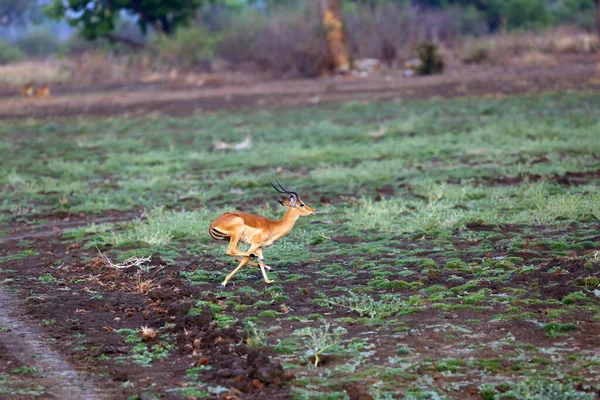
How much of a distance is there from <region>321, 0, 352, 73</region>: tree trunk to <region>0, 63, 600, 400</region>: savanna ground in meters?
16.9

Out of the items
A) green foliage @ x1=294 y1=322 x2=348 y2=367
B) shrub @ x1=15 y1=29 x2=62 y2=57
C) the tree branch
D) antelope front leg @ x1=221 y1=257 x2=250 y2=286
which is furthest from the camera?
shrub @ x1=15 y1=29 x2=62 y2=57

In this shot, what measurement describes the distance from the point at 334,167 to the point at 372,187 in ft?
7.02

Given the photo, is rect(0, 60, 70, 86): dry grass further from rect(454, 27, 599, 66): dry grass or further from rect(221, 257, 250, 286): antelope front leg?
rect(221, 257, 250, 286): antelope front leg

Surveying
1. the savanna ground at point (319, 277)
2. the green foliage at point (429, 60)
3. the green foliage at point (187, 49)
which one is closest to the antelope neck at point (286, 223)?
the savanna ground at point (319, 277)

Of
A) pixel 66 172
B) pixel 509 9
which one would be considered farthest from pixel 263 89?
pixel 509 9

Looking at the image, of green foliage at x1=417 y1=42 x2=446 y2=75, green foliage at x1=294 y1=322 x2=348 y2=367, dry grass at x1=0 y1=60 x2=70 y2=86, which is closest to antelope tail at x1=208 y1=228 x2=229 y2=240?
green foliage at x1=294 y1=322 x2=348 y2=367

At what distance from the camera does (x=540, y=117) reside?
63.4 ft

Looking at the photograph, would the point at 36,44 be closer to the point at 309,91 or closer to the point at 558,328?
the point at 309,91

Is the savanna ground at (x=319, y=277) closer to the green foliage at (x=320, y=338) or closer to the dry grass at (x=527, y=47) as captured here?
the green foliage at (x=320, y=338)

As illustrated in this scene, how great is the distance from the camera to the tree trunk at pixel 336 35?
109 feet

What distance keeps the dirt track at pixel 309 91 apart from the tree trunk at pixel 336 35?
5.83ft

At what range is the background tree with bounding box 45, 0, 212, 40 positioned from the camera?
37875 mm

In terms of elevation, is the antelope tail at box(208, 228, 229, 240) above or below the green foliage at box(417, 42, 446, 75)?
above

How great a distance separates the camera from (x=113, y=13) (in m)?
39.2
